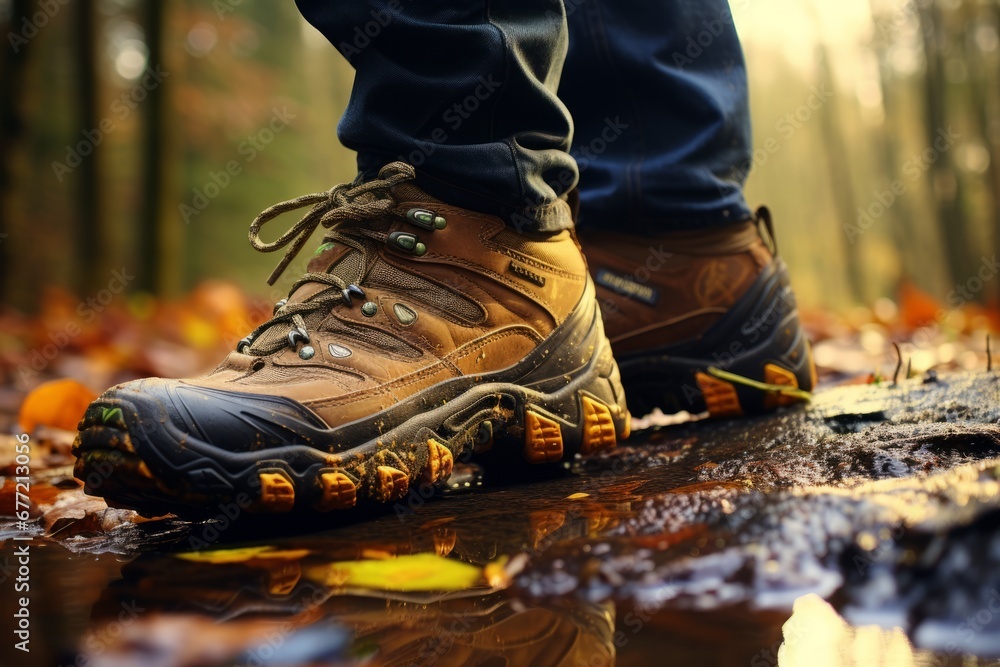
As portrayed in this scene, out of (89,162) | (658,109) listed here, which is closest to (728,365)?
(658,109)

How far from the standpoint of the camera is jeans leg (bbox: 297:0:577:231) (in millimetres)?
1608

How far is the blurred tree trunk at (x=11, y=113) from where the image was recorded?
716cm

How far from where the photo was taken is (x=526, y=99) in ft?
5.55

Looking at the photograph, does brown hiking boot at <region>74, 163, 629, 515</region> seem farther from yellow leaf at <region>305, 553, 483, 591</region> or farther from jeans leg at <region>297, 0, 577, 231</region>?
yellow leaf at <region>305, 553, 483, 591</region>

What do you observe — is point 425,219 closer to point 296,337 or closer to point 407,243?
point 407,243

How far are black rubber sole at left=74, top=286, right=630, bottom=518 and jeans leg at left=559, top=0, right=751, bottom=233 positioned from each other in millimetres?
469

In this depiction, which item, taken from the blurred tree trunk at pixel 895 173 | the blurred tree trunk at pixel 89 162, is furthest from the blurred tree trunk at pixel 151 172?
the blurred tree trunk at pixel 895 173

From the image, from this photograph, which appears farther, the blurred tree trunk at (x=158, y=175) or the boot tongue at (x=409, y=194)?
the blurred tree trunk at (x=158, y=175)

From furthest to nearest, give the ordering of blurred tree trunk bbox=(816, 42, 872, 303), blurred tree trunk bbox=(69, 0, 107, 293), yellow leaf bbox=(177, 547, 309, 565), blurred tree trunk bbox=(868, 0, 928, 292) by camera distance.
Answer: blurred tree trunk bbox=(868, 0, 928, 292) → blurred tree trunk bbox=(816, 42, 872, 303) → blurred tree trunk bbox=(69, 0, 107, 293) → yellow leaf bbox=(177, 547, 309, 565)

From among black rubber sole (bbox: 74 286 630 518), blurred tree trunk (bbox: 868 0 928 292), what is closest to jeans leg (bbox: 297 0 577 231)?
black rubber sole (bbox: 74 286 630 518)

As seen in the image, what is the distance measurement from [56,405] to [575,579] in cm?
227

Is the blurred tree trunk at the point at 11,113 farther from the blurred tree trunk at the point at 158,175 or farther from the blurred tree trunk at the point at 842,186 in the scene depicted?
the blurred tree trunk at the point at 842,186

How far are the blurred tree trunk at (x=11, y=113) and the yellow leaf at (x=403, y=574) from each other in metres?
7.47

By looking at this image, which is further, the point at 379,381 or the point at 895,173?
the point at 895,173
